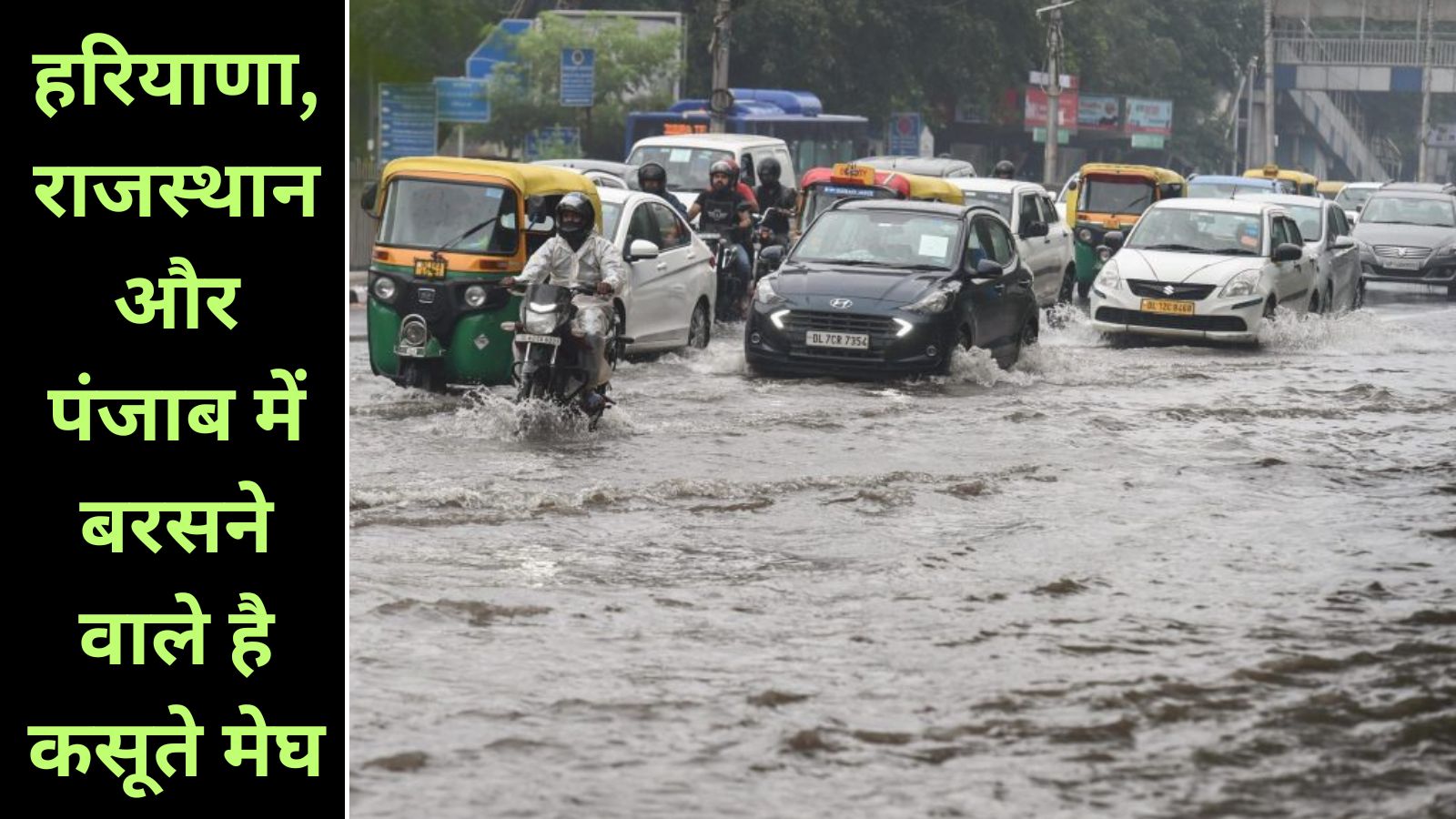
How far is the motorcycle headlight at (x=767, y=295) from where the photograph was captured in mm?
18938

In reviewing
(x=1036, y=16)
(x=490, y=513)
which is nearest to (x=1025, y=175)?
(x=1036, y=16)

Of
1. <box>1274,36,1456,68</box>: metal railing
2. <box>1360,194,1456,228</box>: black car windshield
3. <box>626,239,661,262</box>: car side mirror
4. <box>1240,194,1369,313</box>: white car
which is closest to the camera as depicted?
<box>626,239,661,262</box>: car side mirror

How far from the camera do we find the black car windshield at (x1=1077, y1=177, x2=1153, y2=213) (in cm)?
3256

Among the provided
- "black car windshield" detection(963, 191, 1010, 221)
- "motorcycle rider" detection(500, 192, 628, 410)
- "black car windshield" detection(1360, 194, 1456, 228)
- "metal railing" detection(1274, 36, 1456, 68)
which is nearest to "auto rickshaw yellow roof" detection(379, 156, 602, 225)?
"motorcycle rider" detection(500, 192, 628, 410)

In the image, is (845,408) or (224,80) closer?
(224,80)

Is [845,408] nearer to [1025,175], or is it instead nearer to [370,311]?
[370,311]

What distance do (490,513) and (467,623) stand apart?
272cm

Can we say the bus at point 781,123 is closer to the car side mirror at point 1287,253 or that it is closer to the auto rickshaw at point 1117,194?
the auto rickshaw at point 1117,194

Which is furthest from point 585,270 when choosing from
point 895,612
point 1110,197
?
point 1110,197

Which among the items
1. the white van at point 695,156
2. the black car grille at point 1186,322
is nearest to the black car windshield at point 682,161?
the white van at point 695,156

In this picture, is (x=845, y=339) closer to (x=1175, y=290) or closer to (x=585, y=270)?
(x=585, y=270)

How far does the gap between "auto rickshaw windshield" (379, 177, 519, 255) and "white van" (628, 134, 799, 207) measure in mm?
11869

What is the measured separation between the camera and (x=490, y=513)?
40.3ft

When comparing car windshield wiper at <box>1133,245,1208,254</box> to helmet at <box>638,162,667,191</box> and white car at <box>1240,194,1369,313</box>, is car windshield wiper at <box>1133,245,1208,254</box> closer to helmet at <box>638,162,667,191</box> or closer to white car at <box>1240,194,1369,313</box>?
white car at <box>1240,194,1369,313</box>
